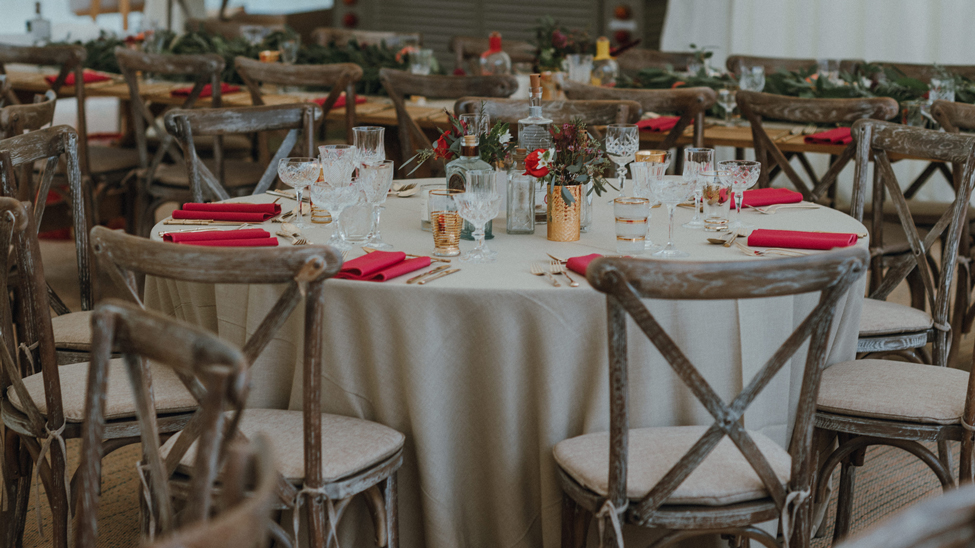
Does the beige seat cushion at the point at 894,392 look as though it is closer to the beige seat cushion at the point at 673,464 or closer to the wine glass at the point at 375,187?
the beige seat cushion at the point at 673,464

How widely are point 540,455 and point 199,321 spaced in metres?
0.76

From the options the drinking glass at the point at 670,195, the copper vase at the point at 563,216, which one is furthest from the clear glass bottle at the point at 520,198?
the drinking glass at the point at 670,195

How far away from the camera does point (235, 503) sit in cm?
90

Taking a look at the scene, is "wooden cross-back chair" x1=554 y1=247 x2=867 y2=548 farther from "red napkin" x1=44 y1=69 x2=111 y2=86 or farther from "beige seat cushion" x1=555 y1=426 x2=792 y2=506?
"red napkin" x1=44 y1=69 x2=111 y2=86

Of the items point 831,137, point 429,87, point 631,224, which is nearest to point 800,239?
point 631,224

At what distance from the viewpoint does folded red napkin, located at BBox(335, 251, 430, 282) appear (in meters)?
1.71

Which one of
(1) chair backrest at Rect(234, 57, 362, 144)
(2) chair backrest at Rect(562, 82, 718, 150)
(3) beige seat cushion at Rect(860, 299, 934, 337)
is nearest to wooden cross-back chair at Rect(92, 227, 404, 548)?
(3) beige seat cushion at Rect(860, 299, 934, 337)

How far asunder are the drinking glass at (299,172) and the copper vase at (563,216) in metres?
0.58

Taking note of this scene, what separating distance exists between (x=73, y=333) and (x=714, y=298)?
5.13ft

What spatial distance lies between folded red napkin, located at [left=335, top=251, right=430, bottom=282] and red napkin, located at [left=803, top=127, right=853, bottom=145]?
2017 mm

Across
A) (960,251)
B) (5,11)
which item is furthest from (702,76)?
(5,11)

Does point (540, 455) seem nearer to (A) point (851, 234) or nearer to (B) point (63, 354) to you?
(A) point (851, 234)

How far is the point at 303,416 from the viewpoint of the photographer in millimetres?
1524

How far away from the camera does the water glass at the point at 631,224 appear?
1.92m
